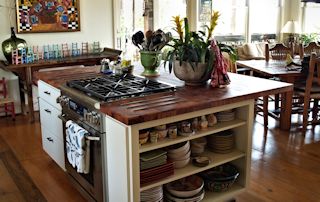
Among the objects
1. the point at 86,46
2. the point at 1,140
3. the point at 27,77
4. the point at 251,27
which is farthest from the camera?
the point at 251,27

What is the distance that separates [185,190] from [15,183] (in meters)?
1.51

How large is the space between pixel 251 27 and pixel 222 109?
5.84 metres

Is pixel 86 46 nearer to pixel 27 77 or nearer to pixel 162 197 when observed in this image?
pixel 27 77

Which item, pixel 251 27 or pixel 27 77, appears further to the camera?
pixel 251 27

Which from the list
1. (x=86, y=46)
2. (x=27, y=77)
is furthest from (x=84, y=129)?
(x=86, y=46)

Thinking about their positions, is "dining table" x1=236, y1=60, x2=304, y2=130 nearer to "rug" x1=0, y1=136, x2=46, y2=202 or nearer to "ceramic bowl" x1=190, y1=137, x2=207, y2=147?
"ceramic bowl" x1=190, y1=137, x2=207, y2=147

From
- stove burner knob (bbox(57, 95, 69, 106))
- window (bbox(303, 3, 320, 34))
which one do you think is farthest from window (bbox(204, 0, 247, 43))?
stove burner knob (bbox(57, 95, 69, 106))

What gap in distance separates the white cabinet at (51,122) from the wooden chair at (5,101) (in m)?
1.68

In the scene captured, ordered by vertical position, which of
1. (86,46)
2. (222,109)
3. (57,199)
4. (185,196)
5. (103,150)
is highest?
(86,46)

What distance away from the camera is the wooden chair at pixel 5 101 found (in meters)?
4.71

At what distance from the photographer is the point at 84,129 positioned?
92.6 inches

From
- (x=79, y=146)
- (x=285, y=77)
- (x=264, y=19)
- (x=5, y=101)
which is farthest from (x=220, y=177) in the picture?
(x=264, y=19)

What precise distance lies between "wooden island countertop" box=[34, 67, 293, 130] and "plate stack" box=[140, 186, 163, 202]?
20.5 inches

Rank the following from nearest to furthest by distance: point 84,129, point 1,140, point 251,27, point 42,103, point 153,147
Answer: point 153,147 → point 84,129 → point 42,103 → point 1,140 → point 251,27
